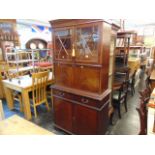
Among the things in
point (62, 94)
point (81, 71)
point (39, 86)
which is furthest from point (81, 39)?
point (39, 86)

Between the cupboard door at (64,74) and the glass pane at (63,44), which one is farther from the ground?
the glass pane at (63,44)

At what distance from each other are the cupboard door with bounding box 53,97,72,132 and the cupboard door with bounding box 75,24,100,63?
2.52ft

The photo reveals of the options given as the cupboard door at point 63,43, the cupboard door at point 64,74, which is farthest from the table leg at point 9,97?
the cupboard door at point 63,43

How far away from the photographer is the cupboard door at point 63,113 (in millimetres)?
2027

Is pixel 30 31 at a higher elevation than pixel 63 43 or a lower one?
higher

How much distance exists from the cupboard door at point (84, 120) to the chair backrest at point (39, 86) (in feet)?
3.87

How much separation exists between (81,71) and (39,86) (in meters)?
1.36

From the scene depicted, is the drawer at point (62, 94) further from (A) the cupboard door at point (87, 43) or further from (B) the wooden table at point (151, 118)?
(B) the wooden table at point (151, 118)

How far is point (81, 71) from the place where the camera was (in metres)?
1.79

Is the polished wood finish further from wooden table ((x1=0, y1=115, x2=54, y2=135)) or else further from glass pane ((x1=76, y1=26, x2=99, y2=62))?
wooden table ((x1=0, y1=115, x2=54, y2=135))

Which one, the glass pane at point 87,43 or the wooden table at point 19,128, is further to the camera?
the glass pane at point 87,43

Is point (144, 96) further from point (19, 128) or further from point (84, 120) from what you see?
point (19, 128)
